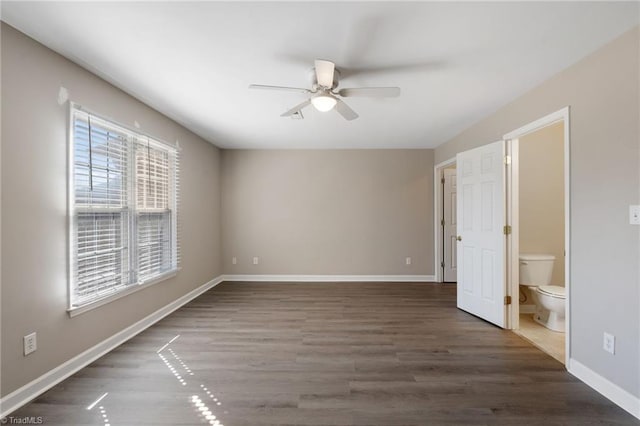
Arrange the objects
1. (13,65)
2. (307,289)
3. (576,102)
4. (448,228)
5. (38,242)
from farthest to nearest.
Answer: (448,228)
(307,289)
(576,102)
(38,242)
(13,65)

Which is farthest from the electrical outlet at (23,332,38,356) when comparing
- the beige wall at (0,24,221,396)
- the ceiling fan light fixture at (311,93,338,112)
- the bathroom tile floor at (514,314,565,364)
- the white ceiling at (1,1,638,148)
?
the bathroom tile floor at (514,314,565,364)

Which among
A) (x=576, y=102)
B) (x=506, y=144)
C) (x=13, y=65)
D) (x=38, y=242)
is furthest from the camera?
(x=506, y=144)

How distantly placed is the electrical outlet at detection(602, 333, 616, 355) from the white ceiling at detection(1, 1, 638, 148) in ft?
6.46

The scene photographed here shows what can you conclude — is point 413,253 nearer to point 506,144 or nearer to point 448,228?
point 448,228

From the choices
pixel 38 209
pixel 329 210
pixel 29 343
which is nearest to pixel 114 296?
pixel 29 343

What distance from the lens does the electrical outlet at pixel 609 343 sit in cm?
174

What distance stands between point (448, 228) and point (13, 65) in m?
5.34

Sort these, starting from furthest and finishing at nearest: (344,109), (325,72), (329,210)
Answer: (329,210), (344,109), (325,72)

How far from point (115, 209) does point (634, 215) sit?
3908mm

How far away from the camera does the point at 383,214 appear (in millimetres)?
4770

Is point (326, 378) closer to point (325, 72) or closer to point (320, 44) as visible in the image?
point (325, 72)

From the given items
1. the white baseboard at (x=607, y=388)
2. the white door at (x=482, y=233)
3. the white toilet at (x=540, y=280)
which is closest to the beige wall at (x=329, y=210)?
the white door at (x=482, y=233)

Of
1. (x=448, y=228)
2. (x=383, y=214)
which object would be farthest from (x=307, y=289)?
(x=448, y=228)

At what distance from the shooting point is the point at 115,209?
2.41 meters
